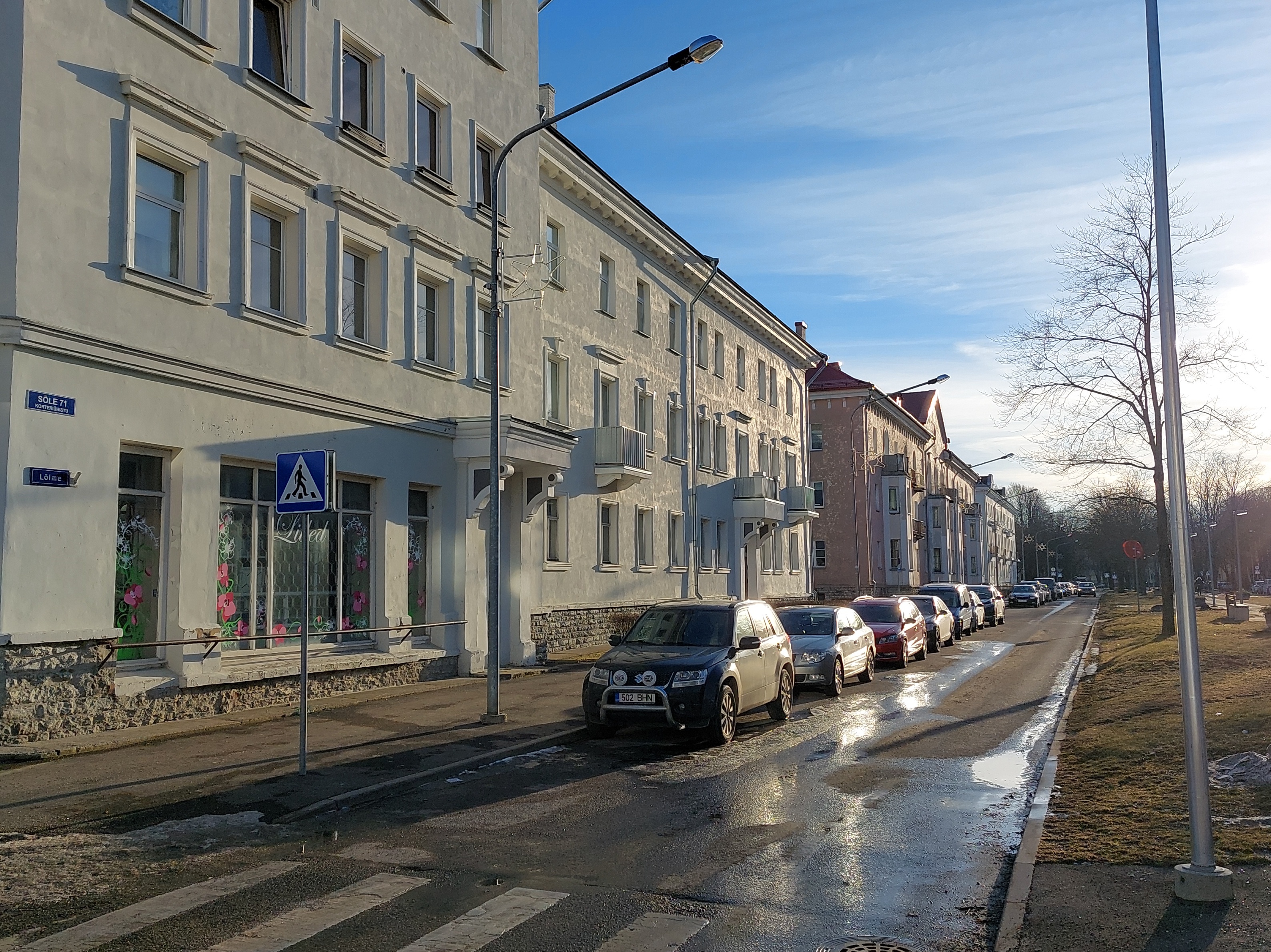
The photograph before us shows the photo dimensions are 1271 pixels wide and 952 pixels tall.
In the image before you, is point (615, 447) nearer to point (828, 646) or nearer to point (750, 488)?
point (828, 646)

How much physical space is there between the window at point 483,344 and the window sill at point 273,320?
192 inches

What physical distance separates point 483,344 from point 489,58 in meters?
5.83

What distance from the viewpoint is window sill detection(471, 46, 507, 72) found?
20.9m

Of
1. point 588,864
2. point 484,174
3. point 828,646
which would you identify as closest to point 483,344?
point 484,174

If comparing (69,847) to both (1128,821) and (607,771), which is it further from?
(1128,821)

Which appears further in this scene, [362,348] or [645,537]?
[645,537]

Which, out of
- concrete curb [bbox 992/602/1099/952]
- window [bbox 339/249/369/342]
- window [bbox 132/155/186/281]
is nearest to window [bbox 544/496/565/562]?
window [bbox 339/249/369/342]

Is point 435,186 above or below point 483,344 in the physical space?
above

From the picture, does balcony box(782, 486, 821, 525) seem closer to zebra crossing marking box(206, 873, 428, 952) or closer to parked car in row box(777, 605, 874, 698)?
parked car in row box(777, 605, 874, 698)

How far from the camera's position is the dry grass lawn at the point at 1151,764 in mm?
6984

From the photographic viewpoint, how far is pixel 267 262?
15.5 meters

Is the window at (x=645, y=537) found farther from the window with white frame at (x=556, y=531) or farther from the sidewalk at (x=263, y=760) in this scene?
the sidewalk at (x=263, y=760)

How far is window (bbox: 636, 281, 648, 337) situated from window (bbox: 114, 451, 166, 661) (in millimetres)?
18902

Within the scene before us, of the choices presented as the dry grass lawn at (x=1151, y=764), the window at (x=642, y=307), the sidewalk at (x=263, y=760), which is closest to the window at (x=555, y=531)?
the window at (x=642, y=307)
